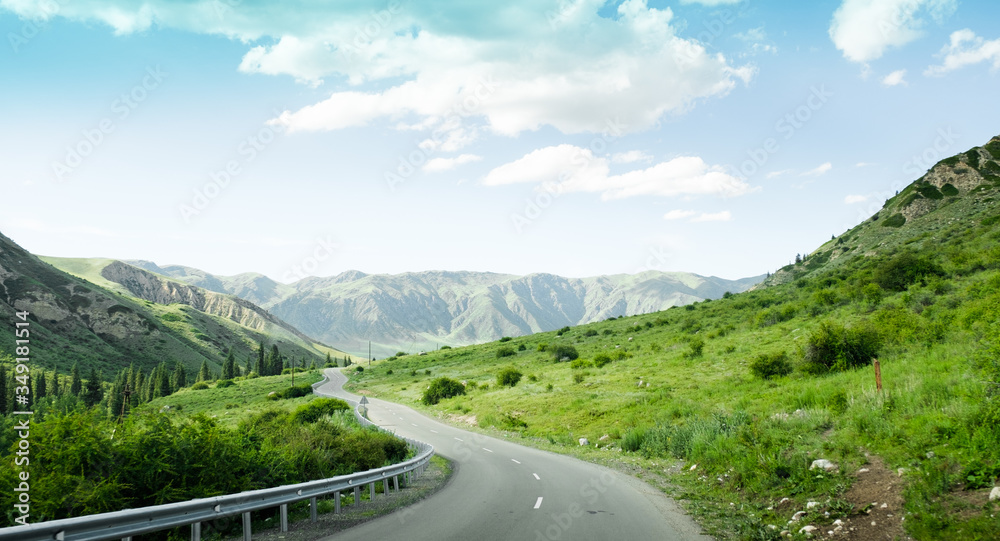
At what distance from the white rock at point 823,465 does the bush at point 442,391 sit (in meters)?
44.2

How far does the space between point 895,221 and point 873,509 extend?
244 feet

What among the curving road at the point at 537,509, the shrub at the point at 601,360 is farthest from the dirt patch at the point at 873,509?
the shrub at the point at 601,360

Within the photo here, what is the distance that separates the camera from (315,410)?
35094 mm

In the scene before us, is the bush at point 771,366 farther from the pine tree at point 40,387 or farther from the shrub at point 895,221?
the pine tree at point 40,387

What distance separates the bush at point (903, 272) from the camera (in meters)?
33.3

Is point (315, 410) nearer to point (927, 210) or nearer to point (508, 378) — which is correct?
point (508, 378)

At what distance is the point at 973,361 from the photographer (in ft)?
44.9

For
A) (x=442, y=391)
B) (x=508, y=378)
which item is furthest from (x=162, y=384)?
(x=508, y=378)

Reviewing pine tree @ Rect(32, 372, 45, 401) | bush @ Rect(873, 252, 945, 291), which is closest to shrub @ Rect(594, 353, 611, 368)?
bush @ Rect(873, 252, 945, 291)

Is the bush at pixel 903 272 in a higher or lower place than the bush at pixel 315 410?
higher

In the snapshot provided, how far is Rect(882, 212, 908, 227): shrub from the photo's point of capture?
65.3 metres

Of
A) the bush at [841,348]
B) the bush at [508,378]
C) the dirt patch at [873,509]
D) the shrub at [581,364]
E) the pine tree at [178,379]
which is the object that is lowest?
the pine tree at [178,379]

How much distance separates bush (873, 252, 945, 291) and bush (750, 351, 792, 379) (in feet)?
48.6

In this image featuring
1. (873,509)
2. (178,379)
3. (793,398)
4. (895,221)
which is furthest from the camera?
(178,379)
